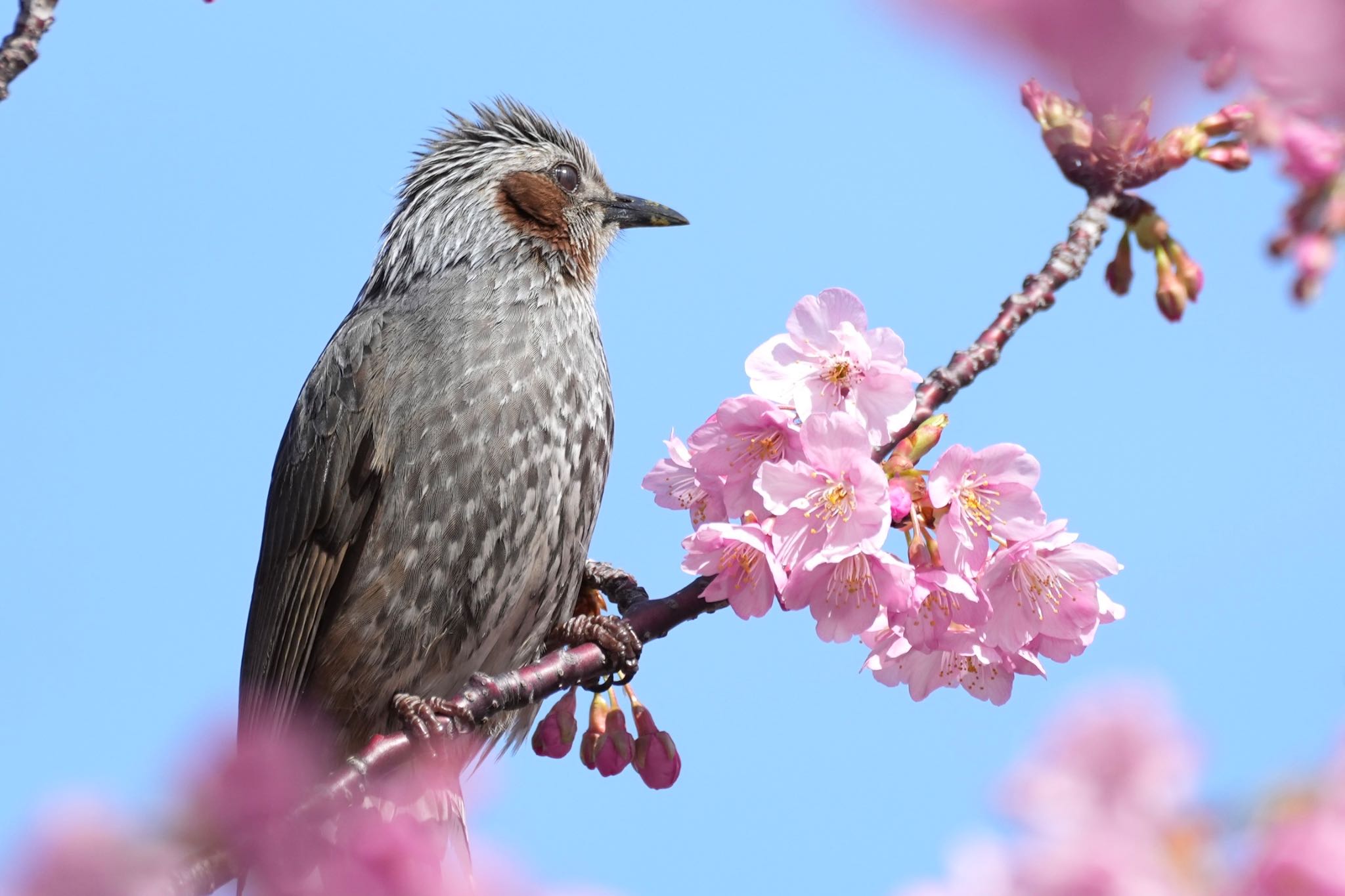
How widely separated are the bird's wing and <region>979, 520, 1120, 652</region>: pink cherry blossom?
1.94 m

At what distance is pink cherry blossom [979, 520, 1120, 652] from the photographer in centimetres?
228

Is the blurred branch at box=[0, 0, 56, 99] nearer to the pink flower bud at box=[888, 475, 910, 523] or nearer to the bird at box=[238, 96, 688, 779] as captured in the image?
the pink flower bud at box=[888, 475, 910, 523]

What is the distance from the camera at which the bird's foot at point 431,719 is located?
2.79 metres

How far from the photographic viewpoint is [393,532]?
3637 mm

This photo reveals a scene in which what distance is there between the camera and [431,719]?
299 cm

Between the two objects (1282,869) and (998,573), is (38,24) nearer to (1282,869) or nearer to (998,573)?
(998,573)

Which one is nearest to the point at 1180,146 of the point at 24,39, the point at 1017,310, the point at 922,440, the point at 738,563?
the point at 1017,310

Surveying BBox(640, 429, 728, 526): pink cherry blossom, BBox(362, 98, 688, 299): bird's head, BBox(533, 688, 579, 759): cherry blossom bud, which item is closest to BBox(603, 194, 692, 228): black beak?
BBox(362, 98, 688, 299): bird's head

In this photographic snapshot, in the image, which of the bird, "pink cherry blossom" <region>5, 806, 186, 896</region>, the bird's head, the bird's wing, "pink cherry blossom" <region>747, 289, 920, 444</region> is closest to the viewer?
"pink cherry blossom" <region>5, 806, 186, 896</region>

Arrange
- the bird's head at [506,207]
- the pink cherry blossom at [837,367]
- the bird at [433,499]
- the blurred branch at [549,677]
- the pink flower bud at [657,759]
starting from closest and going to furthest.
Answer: the pink cherry blossom at [837,367]
the blurred branch at [549,677]
the pink flower bud at [657,759]
the bird at [433,499]
the bird's head at [506,207]

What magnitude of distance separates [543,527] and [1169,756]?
2.55m

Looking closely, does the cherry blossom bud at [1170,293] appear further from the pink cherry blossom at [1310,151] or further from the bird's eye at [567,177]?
the bird's eye at [567,177]

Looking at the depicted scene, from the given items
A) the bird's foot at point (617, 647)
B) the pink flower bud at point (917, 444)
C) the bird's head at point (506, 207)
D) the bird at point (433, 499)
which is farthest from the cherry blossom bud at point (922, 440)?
the bird's head at point (506, 207)

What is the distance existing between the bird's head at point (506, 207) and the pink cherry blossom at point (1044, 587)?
7.06 ft
